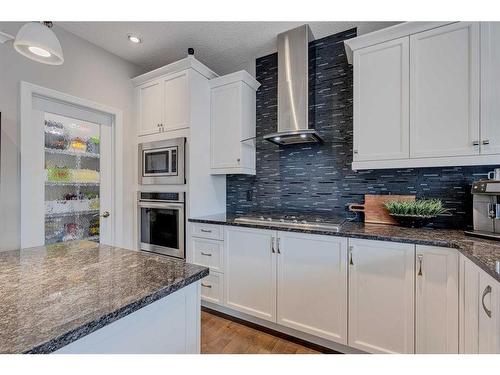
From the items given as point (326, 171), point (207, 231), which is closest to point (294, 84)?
point (326, 171)

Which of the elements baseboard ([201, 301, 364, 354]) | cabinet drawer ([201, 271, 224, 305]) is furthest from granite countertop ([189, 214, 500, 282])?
baseboard ([201, 301, 364, 354])

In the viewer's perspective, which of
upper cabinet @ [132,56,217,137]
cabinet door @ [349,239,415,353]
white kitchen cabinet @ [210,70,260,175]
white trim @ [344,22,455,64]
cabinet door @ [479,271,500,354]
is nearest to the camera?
Result: cabinet door @ [479,271,500,354]

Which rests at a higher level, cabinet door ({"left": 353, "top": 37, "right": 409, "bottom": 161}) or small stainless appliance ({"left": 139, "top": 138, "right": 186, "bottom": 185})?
cabinet door ({"left": 353, "top": 37, "right": 409, "bottom": 161})

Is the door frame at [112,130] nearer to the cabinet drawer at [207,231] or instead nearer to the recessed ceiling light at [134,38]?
the recessed ceiling light at [134,38]

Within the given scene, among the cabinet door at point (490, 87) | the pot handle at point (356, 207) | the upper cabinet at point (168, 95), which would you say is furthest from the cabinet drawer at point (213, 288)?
the cabinet door at point (490, 87)

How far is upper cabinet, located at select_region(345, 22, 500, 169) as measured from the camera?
1.48 metres

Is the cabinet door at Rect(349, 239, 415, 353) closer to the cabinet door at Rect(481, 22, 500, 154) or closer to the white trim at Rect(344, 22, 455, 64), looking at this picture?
the cabinet door at Rect(481, 22, 500, 154)

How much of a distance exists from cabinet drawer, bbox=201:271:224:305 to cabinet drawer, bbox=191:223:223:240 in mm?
337

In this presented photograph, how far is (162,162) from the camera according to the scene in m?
2.51

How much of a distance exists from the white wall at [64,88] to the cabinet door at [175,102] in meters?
0.52

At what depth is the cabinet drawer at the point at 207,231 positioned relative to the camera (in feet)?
7.20

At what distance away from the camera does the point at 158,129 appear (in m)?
2.55

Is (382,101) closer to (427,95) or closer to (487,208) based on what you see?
(427,95)

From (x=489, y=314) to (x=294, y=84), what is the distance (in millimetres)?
2023
